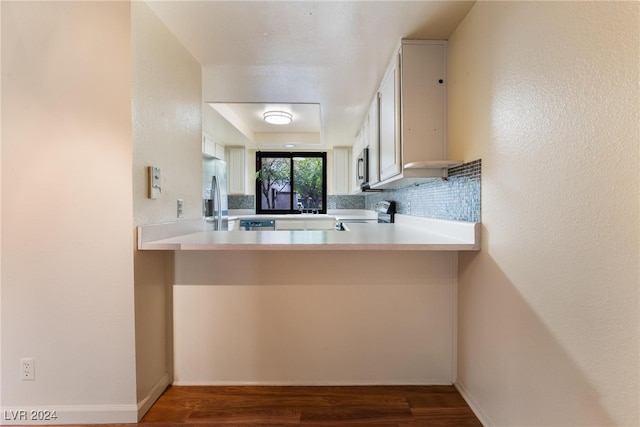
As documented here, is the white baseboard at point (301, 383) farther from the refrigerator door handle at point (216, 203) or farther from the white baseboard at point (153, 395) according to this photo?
the refrigerator door handle at point (216, 203)

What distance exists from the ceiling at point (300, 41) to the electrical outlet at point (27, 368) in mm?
1894

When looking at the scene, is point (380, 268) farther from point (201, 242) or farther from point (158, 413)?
point (158, 413)

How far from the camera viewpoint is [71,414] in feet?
4.53

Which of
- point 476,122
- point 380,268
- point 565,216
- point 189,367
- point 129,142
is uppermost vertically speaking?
point 476,122

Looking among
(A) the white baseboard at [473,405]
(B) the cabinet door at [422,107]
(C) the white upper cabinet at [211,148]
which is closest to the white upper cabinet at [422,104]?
(B) the cabinet door at [422,107]

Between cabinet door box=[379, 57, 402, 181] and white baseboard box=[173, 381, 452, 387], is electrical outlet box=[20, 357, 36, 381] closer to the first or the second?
white baseboard box=[173, 381, 452, 387]

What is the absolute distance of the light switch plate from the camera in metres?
1.43

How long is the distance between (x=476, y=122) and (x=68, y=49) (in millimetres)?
2017

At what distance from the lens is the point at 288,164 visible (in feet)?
16.4

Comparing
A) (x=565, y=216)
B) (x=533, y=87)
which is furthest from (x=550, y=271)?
(x=533, y=87)

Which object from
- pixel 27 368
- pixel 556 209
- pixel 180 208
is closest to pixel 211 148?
pixel 180 208

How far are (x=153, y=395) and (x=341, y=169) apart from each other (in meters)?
3.82

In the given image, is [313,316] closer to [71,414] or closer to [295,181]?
[71,414]

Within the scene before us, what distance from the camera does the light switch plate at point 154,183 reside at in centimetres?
143
